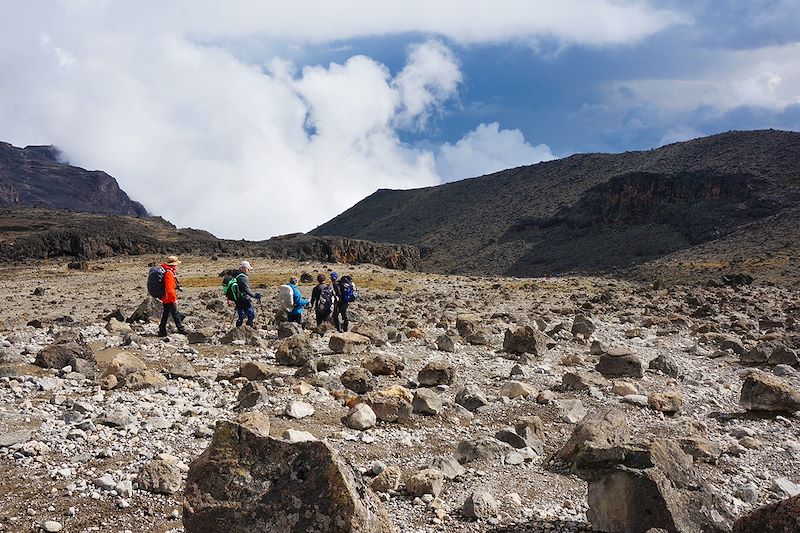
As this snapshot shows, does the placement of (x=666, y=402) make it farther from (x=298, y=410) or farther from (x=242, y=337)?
(x=242, y=337)

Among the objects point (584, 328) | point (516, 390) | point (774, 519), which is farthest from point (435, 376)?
point (584, 328)

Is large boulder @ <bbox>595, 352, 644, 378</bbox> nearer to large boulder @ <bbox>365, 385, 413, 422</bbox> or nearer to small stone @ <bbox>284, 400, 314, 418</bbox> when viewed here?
large boulder @ <bbox>365, 385, 413, 422</bbox>

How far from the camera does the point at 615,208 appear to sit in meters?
121

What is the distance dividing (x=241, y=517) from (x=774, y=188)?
372ft

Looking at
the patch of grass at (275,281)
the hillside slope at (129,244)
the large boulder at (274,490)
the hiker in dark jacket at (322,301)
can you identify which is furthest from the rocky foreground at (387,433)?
the hillside slope at (129,244)

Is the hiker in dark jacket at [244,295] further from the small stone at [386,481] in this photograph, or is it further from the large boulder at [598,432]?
the large boulder at [598,432]

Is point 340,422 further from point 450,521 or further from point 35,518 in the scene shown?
point 35,518

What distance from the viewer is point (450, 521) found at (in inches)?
213

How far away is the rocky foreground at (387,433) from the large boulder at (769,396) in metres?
0.03

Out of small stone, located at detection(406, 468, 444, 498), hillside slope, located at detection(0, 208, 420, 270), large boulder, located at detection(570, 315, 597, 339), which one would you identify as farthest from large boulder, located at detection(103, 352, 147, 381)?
hillside slope, located at detection(0, 208, 420, 270)

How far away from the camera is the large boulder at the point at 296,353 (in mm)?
11336

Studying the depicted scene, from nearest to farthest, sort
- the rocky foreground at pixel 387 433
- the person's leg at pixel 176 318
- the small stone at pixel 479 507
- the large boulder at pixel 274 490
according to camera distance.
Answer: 1. the large boulder at pixel 274 490
2. the rocky foreground at pixel 387 433
3. the small stone at pixel 479 507
4. the person's leg at pixel 176 318

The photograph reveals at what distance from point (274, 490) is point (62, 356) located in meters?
7.01

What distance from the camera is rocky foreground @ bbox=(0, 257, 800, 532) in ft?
14.3
